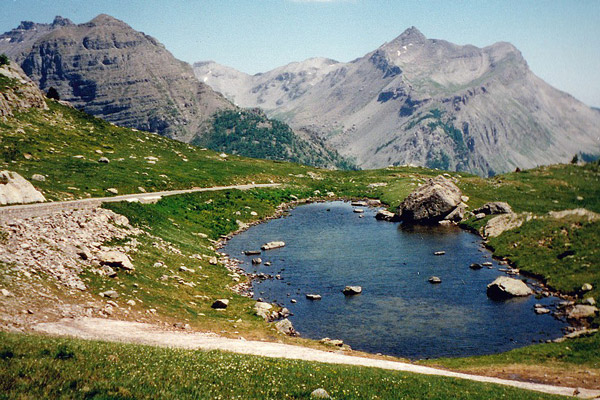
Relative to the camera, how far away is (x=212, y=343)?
98.9 feet

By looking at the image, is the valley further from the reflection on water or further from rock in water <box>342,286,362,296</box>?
rock in water <box>342,286,362,296</box>

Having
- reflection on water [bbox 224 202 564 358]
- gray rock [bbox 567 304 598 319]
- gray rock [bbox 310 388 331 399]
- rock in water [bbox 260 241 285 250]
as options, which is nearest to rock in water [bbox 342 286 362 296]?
reflection on water [bbox 224 202 564 358]

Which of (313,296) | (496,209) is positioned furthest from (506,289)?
(496,209)

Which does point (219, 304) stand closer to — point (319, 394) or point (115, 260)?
point (115, 260)

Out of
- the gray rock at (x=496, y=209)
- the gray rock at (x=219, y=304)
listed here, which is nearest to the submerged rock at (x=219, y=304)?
the gray rock at (x=219, y=304)

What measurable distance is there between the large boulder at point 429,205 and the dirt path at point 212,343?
6361 centimetres

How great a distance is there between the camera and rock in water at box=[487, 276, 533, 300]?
160 ft

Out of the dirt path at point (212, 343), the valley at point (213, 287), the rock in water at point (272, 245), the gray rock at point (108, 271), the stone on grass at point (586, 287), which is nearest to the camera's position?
the valley at point (213, 287)

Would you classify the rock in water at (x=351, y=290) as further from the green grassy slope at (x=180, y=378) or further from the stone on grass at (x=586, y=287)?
the stone on grass at (x=586, y=287)

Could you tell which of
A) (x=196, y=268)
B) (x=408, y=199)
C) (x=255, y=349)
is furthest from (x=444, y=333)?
(x=408, y=199)

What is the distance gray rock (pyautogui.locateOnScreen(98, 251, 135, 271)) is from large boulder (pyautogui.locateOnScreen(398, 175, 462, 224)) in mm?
67205

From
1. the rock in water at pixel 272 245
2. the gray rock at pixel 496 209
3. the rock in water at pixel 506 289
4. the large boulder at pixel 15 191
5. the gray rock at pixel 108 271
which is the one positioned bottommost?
the rock in water at pixel 272 245

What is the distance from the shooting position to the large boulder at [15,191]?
161 ft

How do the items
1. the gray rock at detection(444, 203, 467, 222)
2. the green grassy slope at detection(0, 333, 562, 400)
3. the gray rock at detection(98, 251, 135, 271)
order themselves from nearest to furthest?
the green grassy slope at detection(0, 333, 562, 400), the gray rock at detection(98, 251, 135, 271), the gray rock at detection(444, 203, 467, 222)
